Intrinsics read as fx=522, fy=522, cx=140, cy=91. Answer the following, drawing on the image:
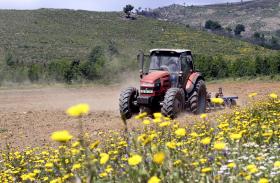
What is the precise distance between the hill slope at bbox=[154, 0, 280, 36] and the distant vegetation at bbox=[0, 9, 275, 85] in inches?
2506

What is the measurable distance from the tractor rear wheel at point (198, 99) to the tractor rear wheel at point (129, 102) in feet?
4.82

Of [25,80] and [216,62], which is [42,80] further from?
[216,62]

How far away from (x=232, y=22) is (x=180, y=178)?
503 feet

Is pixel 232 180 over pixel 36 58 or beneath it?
over

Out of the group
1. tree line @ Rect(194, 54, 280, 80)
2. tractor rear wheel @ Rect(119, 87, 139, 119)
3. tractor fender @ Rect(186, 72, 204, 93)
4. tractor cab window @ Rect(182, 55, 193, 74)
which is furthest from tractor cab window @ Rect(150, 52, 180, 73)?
tree line @ Rect(194, 54, 280, 80)

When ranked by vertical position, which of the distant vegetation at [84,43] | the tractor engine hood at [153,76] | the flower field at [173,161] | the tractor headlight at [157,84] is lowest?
the distant vegetation at [84,43]

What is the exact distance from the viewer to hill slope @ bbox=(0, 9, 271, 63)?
55594 mm

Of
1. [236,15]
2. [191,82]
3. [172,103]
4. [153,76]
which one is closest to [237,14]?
[236,15]

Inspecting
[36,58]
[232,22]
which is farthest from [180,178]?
[232,22]

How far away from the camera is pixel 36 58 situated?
167 ft

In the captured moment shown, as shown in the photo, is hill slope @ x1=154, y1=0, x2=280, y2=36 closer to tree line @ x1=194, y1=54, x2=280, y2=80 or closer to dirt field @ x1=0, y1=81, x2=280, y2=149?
tree line @ x1=194, y1=54, x2=280, y2=80

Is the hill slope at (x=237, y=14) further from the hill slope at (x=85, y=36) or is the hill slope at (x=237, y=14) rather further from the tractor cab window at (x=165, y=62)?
the tractor cab window at (x=165, y=62)

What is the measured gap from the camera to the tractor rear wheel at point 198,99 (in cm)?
1366

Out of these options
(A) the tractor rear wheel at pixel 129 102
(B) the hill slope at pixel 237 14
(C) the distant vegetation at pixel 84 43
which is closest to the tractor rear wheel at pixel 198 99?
(A) the tractor rear wheel at pixel 129 102
